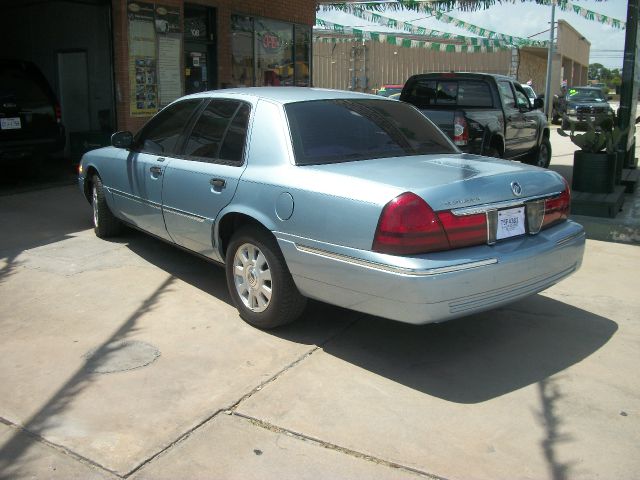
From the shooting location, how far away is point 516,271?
401 cm

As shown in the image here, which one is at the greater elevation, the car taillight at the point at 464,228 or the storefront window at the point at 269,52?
the storefront window at the point at 269,52

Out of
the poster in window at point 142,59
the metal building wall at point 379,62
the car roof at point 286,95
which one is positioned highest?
the metal building wall at point 379,62

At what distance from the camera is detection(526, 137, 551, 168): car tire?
1271 cm

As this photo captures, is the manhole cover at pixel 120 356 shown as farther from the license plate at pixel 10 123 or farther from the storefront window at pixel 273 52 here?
the storefront window at pixel 273 52

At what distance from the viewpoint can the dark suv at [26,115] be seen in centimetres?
948

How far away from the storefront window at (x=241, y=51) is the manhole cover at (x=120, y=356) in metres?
9.82

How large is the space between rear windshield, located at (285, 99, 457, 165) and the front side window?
0.43 metres

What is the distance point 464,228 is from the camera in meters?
3.87

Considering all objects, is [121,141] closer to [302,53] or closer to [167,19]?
[167,19]

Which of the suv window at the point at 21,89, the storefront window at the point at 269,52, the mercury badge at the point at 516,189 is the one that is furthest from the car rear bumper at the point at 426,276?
the storefront window at the point at 269,52

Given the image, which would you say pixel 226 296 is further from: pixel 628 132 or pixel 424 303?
pixel 628 132

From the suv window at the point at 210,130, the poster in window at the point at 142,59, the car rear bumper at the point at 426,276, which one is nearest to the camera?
the car rear bumper at the point at 426,276

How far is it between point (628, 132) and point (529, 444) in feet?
28.1

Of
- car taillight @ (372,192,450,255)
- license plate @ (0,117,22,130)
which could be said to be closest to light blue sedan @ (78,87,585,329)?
car taillight @ (372,192,450,255)
